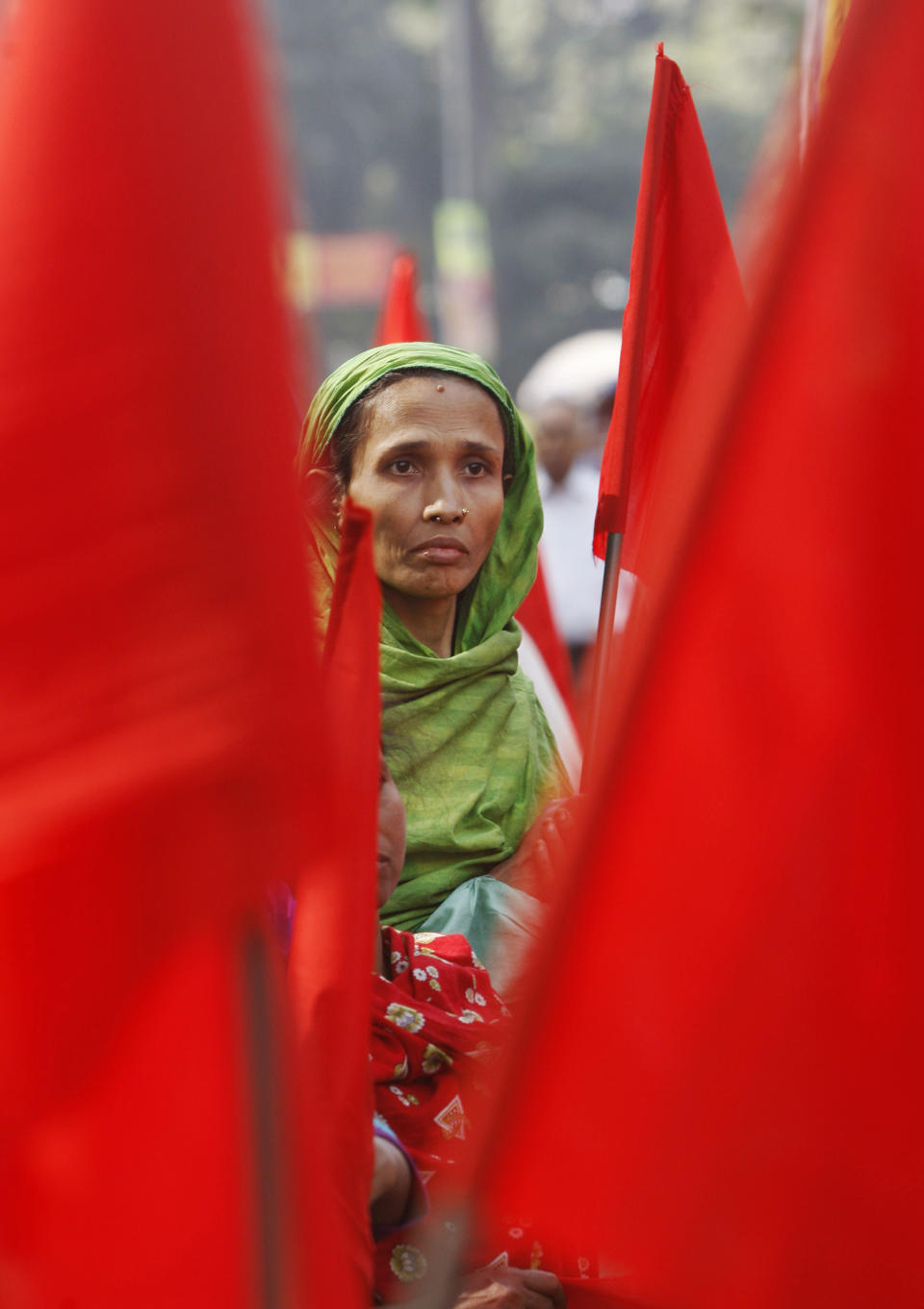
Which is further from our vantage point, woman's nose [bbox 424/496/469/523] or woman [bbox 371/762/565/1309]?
woman's nose [bbox 424/496/469/523]

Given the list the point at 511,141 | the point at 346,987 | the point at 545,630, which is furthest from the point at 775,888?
the point at 511,141

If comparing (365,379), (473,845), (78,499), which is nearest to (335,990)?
(78,499)

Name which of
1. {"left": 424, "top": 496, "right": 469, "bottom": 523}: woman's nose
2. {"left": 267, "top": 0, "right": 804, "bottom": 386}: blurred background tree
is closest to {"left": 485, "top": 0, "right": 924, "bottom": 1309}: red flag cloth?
{"left": 424, "top": 496, "right": 469, "bottom": 523}: woman's nose

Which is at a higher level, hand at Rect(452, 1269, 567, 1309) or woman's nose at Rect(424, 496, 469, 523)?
woman's nose at Rect(424, 496, 469, 523)

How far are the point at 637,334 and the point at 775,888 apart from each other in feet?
4.34

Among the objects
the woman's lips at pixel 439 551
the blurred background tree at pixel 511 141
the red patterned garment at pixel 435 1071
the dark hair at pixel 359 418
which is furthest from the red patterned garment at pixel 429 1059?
the blurred background tree at pixel 511 141

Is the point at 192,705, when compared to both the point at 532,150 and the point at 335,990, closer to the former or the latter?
the point at 335,990

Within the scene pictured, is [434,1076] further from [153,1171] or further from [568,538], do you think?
[568,538]

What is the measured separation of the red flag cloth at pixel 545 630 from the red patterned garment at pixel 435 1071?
5.50 ft

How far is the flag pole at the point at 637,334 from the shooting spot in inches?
89.1

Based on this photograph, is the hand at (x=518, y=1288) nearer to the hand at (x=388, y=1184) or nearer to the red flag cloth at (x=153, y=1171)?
the hand at (x=388, y=1184)

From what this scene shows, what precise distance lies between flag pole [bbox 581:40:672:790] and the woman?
67cm

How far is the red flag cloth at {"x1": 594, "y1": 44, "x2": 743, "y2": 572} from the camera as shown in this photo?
2303 millimetres

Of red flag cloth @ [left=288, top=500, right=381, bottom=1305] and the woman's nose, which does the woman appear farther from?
the woman's nose
